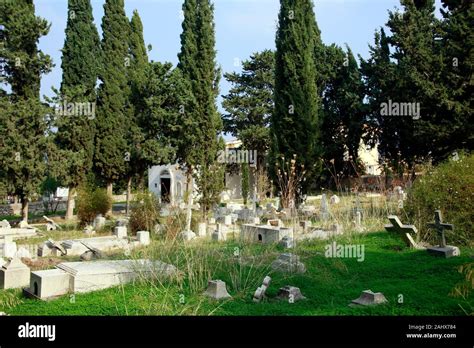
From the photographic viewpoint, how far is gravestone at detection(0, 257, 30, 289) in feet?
21.0

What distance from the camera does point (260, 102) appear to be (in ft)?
86.9

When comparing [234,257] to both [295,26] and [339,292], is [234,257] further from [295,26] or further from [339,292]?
[295,26]

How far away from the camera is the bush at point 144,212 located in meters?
11.8

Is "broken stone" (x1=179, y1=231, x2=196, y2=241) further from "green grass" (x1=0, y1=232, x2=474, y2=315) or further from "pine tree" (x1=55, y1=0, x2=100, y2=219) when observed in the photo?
"pine tree" (x1=55, y1=0, x2=100, y2=219)

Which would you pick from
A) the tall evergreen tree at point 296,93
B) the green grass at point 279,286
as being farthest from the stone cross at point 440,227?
the tall evergreen tree at point 296,93

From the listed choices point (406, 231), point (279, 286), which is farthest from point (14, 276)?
point (406, 231)

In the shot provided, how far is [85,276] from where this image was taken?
564cm

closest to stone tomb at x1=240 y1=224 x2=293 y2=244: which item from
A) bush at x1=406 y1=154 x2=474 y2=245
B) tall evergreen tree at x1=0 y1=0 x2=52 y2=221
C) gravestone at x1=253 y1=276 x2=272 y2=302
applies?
bush at x1=406 y1=154 x2=474 y2=245

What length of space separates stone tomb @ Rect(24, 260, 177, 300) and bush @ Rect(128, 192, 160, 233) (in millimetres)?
5687

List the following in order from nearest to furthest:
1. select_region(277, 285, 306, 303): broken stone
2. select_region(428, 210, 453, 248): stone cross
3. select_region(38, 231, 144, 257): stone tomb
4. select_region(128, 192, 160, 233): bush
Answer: select_region(277, 285, 306, 303): broken stone < select_region(428, 210, 453, 248): stone cross < select_region(38, 231, 144, 257): stone tomb < select_region(128, 192, 160, 233): bush

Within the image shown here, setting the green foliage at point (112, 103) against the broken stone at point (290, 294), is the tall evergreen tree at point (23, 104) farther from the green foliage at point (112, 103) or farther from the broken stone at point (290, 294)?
the broken stone at point (290, 294)

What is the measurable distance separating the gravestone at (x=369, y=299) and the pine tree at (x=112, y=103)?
53.0ft
